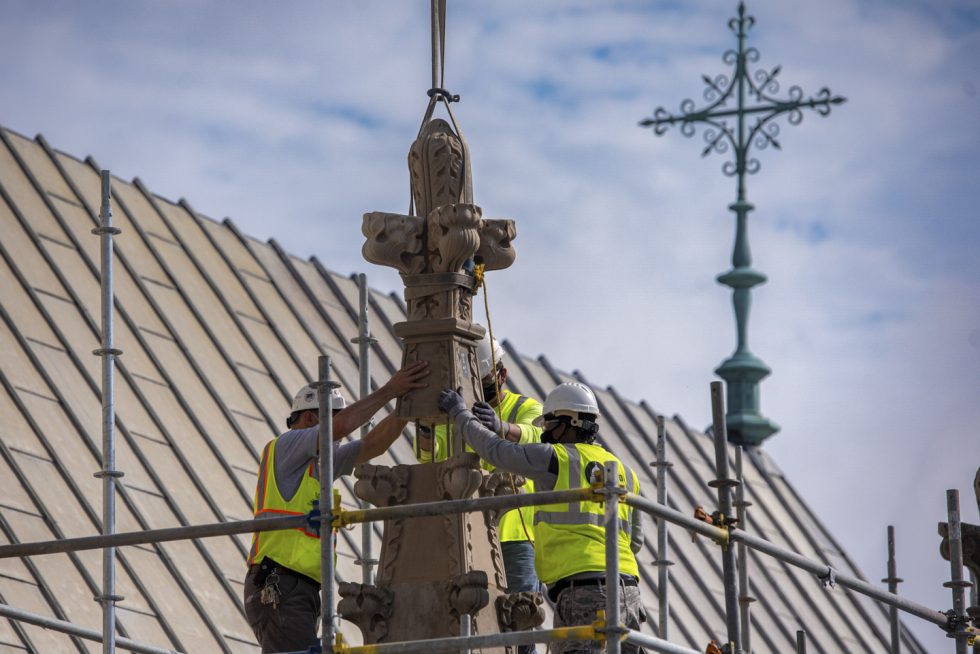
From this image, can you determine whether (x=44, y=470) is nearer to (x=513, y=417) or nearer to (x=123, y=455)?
(x=123, y=455)

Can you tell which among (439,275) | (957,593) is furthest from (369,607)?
(957,593)

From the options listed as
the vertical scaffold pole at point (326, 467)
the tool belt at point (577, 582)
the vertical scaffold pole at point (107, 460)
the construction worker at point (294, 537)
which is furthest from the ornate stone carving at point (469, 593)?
the vertical scaffold pole at point (107, 460)

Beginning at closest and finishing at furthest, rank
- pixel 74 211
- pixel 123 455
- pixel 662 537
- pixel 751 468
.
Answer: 1. pixel 662 537
2. pixel 123 455
3. pixel 74 211
4. pixel 751 468

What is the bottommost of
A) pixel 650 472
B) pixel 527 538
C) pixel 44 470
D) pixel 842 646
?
pixel 527 538

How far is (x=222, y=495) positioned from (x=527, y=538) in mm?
7894

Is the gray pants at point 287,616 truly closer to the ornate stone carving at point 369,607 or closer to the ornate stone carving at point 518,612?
the ornate stone carving at point 369,607

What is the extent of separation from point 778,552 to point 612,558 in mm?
2064

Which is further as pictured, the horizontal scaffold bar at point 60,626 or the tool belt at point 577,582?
the horizontal scaffold bar at point 60,626

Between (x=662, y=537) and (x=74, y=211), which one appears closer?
(x=662, y=537)

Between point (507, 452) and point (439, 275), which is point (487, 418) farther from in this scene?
point (439, 275)

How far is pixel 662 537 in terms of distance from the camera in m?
18.6

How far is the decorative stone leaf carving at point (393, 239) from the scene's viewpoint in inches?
522

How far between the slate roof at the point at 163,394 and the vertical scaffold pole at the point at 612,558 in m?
7.35

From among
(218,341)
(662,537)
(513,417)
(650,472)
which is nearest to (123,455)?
(218,341)
